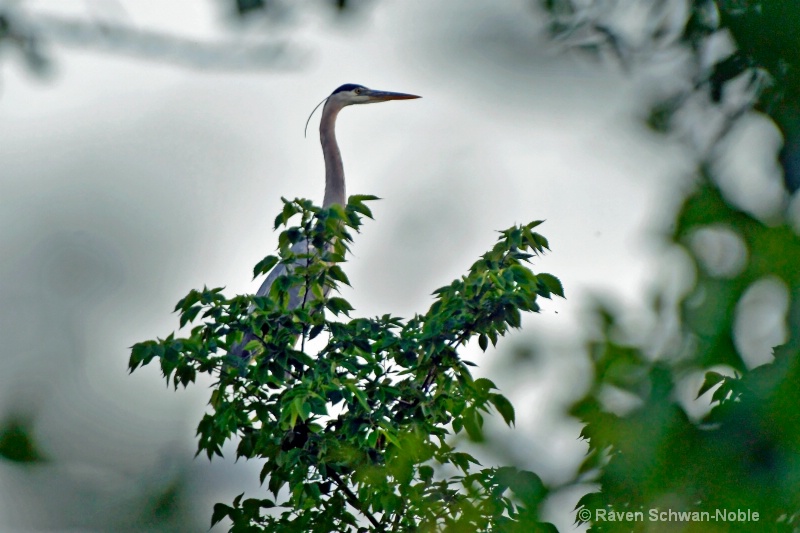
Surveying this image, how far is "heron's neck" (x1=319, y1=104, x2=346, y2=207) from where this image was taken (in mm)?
7777

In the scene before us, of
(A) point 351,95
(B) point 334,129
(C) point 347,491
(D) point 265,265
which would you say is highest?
(A) point 351,95

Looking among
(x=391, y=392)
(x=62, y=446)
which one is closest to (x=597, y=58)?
(x=62, y=446)

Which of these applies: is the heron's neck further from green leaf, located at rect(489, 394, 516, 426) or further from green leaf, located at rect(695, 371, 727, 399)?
green leaf, located at rect(695, 371, 727, 399)

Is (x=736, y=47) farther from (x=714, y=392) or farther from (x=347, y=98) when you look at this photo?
(x=347, y=98)

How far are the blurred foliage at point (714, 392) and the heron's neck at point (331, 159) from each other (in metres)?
6.67

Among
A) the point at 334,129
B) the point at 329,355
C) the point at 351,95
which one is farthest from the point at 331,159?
the point at 329,355

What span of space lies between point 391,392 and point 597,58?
105 inches

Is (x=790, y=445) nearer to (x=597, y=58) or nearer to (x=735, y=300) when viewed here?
(x=735, y=300)

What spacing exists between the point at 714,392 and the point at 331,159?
286 inches

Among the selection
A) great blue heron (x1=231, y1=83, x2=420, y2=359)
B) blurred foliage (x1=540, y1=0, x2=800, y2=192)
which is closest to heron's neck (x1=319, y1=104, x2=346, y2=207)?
great blue heron (x1=231, y1=83, x2=420, y2=359)

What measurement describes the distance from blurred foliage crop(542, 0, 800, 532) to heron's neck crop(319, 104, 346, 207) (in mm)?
6672

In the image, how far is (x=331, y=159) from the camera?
26.3ft

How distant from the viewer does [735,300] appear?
81 centimetres

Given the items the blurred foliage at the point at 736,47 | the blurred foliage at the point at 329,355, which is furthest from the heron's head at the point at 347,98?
the blurred foliage at the point at 736,47
